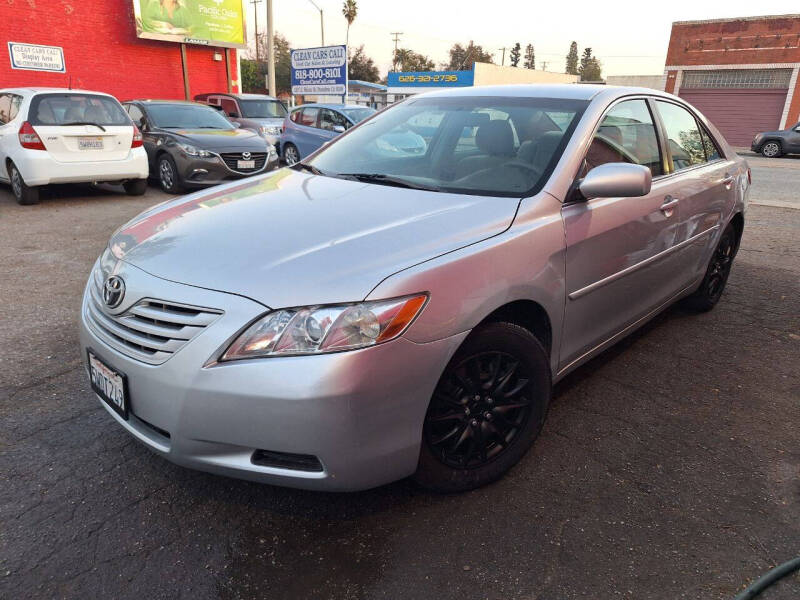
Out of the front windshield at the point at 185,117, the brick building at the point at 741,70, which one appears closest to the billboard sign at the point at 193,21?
the front windshield at the point at 185,117

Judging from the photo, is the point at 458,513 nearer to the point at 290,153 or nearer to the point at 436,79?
the point at 290,153

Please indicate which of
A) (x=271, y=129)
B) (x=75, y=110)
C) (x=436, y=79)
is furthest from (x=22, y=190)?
(x=436, y=79)

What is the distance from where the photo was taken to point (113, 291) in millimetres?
2225

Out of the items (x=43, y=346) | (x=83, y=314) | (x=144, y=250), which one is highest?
(x=144, y=250)

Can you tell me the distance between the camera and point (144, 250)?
233cm

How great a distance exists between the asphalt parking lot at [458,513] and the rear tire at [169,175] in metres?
6.48

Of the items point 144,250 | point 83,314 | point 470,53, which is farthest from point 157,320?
point 470,53

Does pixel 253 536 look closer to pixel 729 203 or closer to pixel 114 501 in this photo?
pixel 114 501

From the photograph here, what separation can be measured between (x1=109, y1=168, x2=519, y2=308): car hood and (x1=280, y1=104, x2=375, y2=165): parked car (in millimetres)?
10210

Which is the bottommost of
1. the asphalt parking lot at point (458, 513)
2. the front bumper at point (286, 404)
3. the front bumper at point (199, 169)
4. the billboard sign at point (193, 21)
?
the asphalt parking lot at point (458, 513)

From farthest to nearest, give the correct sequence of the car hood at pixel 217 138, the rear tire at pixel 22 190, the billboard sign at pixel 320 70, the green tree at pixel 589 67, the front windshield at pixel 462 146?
the green tree at pixel 589 67, the billboard sign at pixel 320 70, the car hood at pixel 217 138, the rear tire at pixel 22 190, the front windshield at pixel 462 146

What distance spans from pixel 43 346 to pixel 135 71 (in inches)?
730

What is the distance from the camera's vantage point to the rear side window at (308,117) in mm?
13376

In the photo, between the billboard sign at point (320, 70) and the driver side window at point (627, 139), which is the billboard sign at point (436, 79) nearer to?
the billboard sign at point (320, 70)
